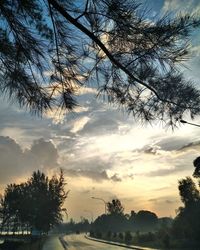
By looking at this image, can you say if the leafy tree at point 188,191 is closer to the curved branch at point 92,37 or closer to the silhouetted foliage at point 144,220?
the curved branch at point 92,37

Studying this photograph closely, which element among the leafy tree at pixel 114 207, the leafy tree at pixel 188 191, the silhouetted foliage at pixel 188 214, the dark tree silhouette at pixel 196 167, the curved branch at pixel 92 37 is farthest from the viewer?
the leafy tree at pixel 114 207

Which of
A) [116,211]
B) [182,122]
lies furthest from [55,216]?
[116,211]

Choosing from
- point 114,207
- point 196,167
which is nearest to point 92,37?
point 196,167

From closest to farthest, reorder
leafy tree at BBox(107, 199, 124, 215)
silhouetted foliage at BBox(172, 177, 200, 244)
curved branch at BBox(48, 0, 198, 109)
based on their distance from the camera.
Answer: curved branch at BBox(48, 0, 198, 109), silhouetted foliage at BBox(172, 177, 200, 244), leafy tree at BBox(107, 199, 124, 215)

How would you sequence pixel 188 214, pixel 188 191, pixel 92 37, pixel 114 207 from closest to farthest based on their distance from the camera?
1. pixel 92 37
2. pixel 188 214
3. pixel 188 191
4. pixel 114 207

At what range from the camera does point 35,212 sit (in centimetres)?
4659

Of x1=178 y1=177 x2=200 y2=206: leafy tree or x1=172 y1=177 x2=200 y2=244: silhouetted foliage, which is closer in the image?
x1=172 y1=177 x2=200 y2=244: silhouetted foliage

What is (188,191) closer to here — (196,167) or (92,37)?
(196,167)

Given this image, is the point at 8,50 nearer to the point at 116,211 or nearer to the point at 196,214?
the point at 196,214

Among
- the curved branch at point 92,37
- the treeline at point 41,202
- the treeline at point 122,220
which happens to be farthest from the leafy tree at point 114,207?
the curved branch at point 92,37

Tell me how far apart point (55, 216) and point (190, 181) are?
647 inches

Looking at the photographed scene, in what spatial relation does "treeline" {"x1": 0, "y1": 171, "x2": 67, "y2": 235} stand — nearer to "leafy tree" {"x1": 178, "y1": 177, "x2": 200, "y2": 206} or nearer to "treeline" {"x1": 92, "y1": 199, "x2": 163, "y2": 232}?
"leafy tree" {"x1": 178, "y1": 177, "x2": 200, "y2": 206}

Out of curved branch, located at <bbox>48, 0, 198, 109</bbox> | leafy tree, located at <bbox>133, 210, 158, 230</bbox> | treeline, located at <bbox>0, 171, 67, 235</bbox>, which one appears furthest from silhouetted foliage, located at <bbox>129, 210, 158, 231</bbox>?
curved branch, located at <bbox>48, 0, 198, 109</bbox>

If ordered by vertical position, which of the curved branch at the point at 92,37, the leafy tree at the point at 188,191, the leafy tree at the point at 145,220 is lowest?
the curved branch at the point at 92,37
